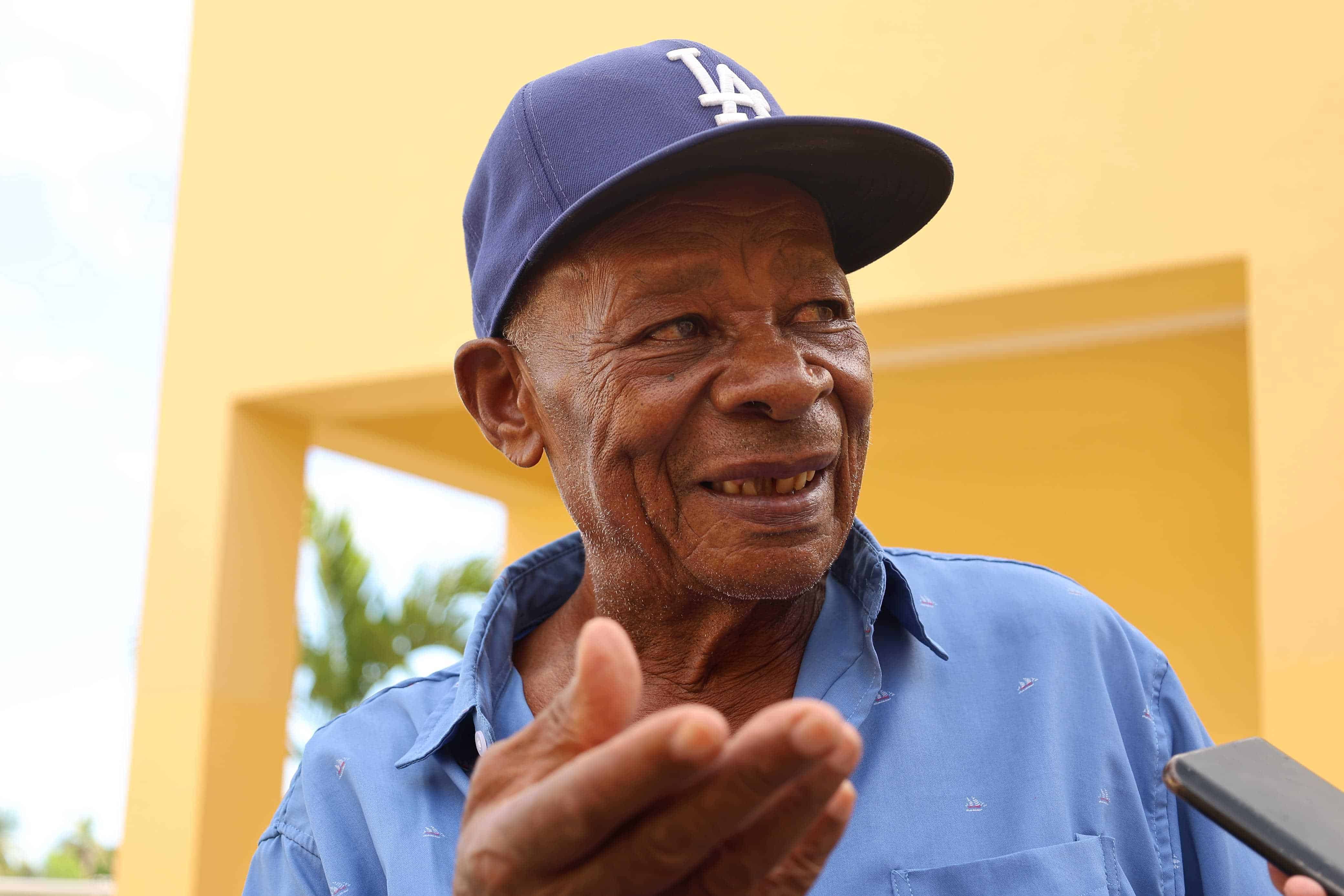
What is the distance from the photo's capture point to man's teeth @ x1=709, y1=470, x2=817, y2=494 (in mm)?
1655

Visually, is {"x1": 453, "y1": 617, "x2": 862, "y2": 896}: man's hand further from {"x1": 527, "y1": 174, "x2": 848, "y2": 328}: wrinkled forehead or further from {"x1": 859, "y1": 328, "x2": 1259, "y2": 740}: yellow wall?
{"x1": 859, "y1": 328, "x2": 1259, "y2": 740}: yellow wall

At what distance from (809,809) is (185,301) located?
5710mm

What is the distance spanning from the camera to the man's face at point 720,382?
5.34 feet

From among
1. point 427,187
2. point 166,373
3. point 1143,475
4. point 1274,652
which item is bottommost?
point 1274,652

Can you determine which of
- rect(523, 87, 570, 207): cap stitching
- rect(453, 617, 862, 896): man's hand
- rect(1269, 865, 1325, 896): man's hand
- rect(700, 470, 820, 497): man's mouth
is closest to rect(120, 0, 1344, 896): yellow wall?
rect(700, 470, 820, 497): man's mouth

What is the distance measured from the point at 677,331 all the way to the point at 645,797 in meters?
0.89

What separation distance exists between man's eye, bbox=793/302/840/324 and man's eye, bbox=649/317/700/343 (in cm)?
13

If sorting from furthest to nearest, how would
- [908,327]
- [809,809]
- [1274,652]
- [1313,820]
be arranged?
1. [908,327]
2. [1274,652]
3. [1313,820]
4. [809,809]

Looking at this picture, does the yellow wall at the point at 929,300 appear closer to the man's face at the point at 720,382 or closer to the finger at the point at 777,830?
the man's face at the point at 720,382

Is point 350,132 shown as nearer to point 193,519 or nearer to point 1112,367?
point 193,519

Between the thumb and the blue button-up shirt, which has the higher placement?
the thumb

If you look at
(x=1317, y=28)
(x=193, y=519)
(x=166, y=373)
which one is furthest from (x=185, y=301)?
(x=1317, y=28)

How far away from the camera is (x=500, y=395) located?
1978 millimetres

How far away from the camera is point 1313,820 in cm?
127
